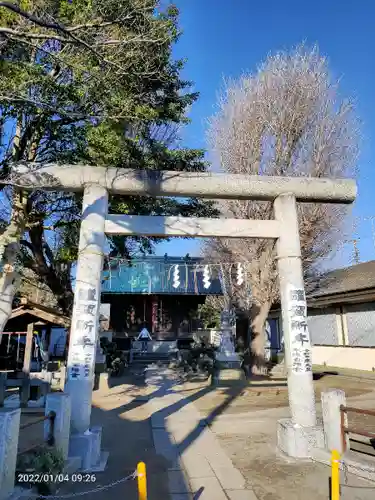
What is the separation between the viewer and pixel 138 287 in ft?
79.3

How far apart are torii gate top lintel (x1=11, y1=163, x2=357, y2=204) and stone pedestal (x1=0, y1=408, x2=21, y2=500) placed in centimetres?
404

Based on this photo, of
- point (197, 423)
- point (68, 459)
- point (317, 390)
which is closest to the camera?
point (68, 459)

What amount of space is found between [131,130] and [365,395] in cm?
1103

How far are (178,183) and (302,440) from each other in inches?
198

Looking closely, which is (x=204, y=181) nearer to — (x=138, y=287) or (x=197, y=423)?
(x=197, y=423)

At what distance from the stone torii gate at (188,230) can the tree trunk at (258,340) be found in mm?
10215

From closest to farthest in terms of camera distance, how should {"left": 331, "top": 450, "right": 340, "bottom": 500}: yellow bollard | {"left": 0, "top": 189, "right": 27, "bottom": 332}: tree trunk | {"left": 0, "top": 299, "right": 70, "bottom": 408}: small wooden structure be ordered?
{"left": 331, "top": 450, "right": 340, "bottom": 500}: yellow bollard < {"left": 0, "top": 189, "right": 27, "bottom": 332}: tree trunk < {"left": 0, "top": 299, "right": 70, "bottom": 408}: small wooden structure

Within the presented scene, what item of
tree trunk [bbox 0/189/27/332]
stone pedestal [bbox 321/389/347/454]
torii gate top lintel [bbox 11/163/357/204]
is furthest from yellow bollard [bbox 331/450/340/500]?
tree trunk [bbox 0/189/27/332]

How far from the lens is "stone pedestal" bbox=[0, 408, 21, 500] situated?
11.6 feet

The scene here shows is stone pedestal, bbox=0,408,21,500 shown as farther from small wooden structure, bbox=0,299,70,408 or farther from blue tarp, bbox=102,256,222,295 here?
blue tarp, bbox=102,256,222,295

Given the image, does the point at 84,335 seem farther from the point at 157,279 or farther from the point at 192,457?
the point at 157,279

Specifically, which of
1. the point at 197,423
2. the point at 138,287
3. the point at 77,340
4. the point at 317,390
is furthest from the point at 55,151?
the point at 138,287

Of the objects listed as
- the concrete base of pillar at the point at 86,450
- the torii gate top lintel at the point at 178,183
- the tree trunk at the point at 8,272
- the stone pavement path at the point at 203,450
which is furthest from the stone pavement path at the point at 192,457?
the torii gate top lintel at the point at 178,183

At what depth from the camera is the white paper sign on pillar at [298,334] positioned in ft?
20.5
